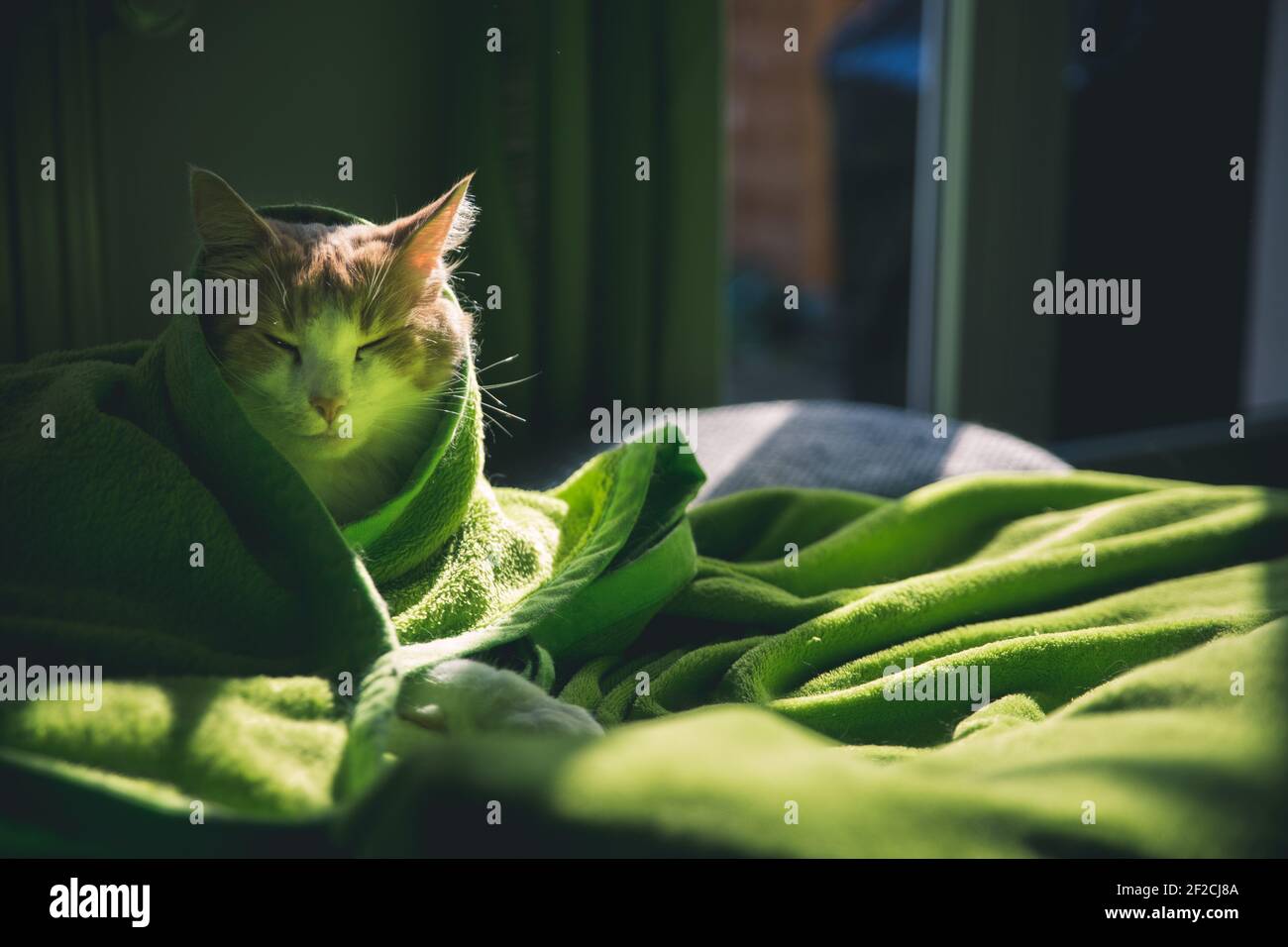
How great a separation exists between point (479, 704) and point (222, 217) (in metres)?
0.45

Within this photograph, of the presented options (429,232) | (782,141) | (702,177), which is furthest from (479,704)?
(782,141)

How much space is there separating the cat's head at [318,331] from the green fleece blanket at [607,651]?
5 centimetres

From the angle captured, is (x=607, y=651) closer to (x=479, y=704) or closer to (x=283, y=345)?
(x=479, y=704)

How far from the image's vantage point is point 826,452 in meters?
1.69

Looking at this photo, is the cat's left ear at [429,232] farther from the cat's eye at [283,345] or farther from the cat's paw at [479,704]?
the cat's paw at [479,704]

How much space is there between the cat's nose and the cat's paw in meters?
0.23

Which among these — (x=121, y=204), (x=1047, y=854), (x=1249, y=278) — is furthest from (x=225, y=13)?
(x=1249, y=278)

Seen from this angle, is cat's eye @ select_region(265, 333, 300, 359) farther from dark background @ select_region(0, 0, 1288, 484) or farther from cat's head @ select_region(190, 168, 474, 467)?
dark background @ select_region(0, 0, 1288, 484)

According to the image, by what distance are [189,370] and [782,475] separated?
903 mm

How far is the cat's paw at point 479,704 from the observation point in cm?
76

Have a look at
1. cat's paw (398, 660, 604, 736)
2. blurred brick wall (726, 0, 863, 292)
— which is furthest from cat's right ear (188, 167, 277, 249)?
blurred brick wall (726, 0, 863, 292)

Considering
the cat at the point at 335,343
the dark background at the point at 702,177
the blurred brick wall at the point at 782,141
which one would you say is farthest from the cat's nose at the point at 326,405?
the blurred brick wall at the point at 782,141

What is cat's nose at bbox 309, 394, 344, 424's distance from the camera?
91 cm

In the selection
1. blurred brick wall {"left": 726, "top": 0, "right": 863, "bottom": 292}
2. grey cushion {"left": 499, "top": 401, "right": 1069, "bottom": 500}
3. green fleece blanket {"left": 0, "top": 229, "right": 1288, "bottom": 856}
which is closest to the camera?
green fleece blanket {"left": 0, "top": 229, "right": 1288, "bottom": 856}
